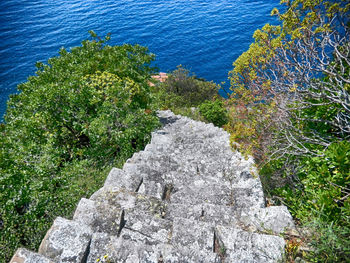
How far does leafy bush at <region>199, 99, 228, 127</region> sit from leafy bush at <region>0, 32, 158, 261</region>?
18.9 ft

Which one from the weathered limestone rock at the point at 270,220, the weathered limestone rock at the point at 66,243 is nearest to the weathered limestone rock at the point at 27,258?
the weathered limestone rock at the point at 66,243

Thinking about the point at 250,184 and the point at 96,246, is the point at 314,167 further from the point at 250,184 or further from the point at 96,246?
the point at 96,246

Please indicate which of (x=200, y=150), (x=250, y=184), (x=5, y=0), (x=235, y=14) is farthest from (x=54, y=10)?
(x=250, y=184)

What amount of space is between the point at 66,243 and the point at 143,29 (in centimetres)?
5104

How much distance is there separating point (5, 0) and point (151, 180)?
8215cm

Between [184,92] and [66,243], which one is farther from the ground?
[66,243]

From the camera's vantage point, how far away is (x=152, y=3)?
59.5 meters

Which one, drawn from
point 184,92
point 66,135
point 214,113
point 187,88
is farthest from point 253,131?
point 187,88

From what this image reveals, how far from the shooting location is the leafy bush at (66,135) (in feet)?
19.5

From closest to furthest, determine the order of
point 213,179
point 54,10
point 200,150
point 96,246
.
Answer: point 96,246
point 213,179
point 200,150
point 54,10

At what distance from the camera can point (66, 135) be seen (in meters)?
11.1

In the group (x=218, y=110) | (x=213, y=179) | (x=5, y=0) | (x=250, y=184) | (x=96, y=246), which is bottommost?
(x=218, y=110)

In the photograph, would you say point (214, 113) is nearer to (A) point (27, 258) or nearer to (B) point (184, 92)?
(B) point (184, 92)

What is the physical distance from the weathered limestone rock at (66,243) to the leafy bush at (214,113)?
52.0 ft
